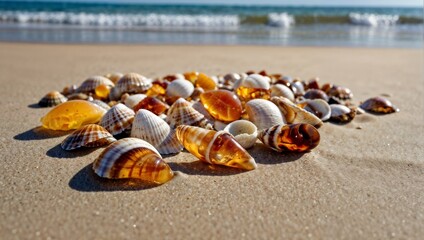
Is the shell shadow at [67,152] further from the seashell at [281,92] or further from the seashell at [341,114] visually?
the seashell at [341,114]

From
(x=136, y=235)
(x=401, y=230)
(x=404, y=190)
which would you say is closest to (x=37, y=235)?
(x=136, y=235)

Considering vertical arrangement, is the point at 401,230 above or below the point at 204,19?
A: below

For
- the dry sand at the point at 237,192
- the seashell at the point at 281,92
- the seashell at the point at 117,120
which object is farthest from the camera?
the seashell at the point at 281,92

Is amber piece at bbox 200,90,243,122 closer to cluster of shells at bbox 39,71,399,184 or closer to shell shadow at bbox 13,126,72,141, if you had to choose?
cluster of shells at bbox 39,71,399,184

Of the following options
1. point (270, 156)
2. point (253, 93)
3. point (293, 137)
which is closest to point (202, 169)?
point (270, 156)

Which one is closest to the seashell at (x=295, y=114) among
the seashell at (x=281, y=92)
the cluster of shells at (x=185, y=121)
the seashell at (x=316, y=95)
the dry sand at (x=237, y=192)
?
the cluster of shells at (x=185, y=121)

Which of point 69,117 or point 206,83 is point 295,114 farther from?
point 69,117

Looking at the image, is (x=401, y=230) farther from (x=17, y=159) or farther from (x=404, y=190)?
(x=17, y=159)
